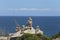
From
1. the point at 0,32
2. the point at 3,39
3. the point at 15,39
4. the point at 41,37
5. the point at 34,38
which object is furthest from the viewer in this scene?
the point at 0,32

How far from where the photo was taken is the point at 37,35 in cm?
2698

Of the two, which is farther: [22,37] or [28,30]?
[28,30]

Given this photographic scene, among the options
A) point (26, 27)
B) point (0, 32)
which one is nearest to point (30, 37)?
point (26, 27)

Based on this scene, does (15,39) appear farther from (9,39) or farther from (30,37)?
(30,37)

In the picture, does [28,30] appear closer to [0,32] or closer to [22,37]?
[22,37]

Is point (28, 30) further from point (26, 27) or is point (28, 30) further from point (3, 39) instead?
point (3, 39)

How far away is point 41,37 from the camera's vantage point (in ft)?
86.6

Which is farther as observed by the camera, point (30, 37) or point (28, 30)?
point (28, 30)

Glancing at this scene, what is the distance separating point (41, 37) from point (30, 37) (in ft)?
6.31

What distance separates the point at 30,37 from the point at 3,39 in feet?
20.7

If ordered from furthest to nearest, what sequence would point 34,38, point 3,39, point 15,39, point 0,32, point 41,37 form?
point 0,32
point 3,39
point 15,39
point 41,37
point 34,38

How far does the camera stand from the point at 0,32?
38281 mm

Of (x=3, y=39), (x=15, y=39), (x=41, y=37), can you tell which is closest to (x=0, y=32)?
(x=3, y=39)

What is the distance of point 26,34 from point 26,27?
3.46 metres
